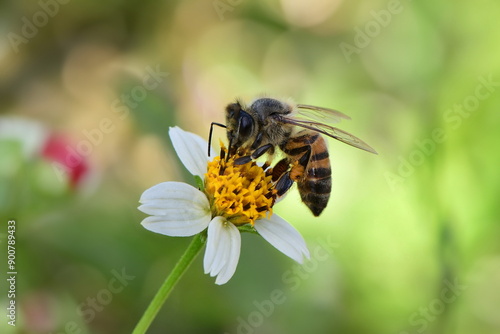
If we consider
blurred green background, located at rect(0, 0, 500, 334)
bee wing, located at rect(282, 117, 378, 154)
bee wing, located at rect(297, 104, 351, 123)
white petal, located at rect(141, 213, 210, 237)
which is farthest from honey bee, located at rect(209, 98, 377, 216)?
blurred green background, located at rect(0, 0, 500, 334)

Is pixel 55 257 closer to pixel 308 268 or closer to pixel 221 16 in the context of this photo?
pixel 308 268

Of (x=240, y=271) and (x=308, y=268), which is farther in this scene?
(x=308, y=268)

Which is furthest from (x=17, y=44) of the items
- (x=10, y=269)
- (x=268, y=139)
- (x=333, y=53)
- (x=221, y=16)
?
(x=268, y=139)

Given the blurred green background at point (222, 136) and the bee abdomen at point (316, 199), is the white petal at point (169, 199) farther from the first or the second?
the blurred green background at point (222, 136)

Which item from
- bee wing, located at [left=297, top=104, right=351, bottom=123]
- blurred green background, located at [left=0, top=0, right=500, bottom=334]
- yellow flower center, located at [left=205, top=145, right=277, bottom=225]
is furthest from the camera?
blurred green background, located at [left=0, top=0, right=500, bottom=334]

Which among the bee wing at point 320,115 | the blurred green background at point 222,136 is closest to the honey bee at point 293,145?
the bee wing at point 320,115

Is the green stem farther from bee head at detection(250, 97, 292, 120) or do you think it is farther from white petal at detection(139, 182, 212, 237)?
bee head at detection(250, 97, 292, 120)

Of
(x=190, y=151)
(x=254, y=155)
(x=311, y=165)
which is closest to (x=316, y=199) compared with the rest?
(x=311, y=165)
